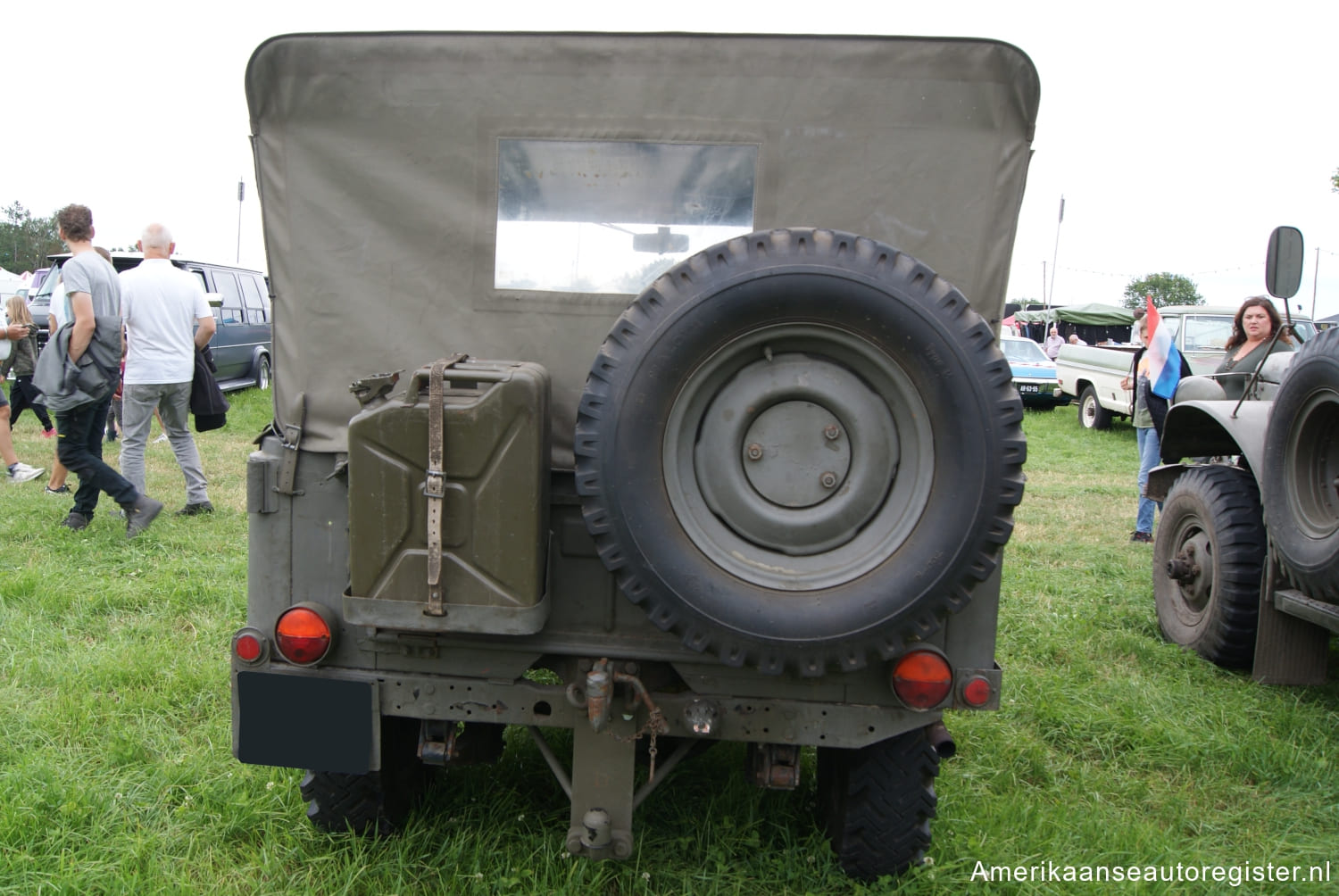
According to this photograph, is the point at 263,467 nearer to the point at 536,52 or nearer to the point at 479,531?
the point at 479,531

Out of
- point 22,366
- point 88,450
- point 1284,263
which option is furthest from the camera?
point 22,366

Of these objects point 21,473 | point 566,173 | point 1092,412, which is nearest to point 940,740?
point 566,173

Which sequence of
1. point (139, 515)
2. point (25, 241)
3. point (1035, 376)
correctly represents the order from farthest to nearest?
1. point (25, 241)
2. point (1035, 376)
3. point (139, 515)

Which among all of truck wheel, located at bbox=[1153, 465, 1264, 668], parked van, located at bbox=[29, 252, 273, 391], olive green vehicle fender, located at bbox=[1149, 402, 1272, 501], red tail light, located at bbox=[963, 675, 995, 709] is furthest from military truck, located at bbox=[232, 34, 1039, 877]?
parked van, located at bbox=[29, 252, 273, 391]

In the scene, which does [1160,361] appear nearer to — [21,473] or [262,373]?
[21,473]

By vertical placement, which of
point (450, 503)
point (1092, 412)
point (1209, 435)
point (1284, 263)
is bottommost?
point (1092, 412)

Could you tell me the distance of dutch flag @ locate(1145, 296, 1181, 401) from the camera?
6928 millimetres

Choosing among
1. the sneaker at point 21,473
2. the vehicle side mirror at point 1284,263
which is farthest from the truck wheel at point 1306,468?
the sneaker at point 21,473

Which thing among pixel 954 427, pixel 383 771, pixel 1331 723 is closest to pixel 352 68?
pixel 954 427

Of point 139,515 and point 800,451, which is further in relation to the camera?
point 139,515

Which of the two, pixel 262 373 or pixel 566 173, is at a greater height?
pixel 566 173

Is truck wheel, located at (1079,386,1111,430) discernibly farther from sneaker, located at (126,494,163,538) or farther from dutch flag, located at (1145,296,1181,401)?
sneaker, located at (126,494,163,538)

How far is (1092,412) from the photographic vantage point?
1648cm

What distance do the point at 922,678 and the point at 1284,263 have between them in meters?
2.75
